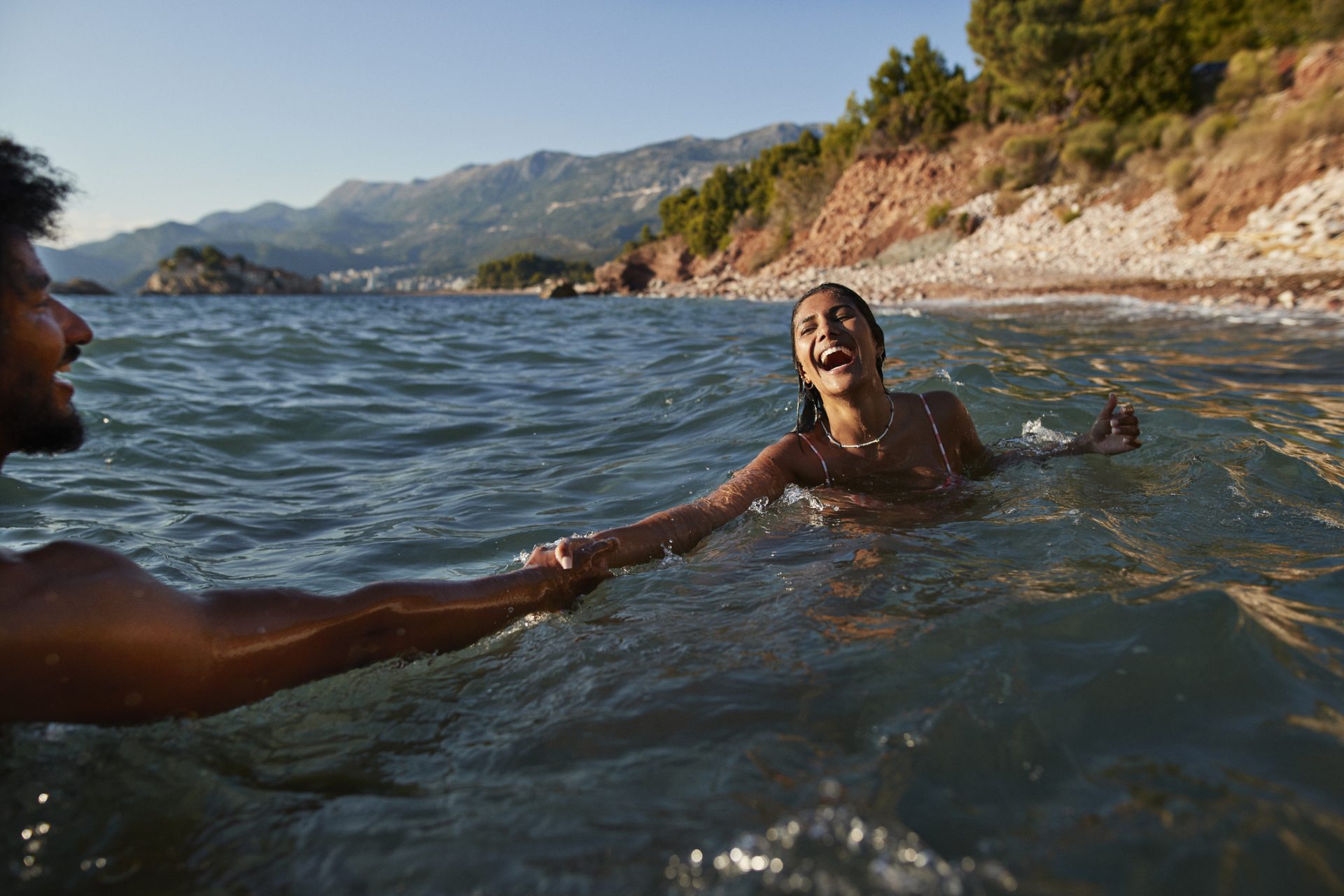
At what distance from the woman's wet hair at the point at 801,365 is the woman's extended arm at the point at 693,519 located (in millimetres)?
203

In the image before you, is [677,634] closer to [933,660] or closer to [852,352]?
[933,660]

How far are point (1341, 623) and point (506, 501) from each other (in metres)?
4.09

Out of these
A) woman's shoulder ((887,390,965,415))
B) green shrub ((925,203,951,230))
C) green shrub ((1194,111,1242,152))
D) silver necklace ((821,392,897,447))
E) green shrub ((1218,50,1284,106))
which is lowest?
silver necklace ((821,392,897,447))

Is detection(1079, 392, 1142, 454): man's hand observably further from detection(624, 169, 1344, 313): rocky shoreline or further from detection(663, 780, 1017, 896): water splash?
detection(624, 169, 1344, 313): rocky shoreline

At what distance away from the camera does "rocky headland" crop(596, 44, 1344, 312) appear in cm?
1559

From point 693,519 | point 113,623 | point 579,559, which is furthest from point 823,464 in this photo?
point 113,623

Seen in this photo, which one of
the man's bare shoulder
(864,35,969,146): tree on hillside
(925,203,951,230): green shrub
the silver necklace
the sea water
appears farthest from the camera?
(864,35,969,146): tree on hillside

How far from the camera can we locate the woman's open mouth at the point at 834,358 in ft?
13.1

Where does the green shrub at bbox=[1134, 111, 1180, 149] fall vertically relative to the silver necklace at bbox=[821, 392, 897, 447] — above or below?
above

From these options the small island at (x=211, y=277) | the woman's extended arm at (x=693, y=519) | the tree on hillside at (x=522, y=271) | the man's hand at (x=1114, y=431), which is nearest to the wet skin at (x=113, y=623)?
the woman's extended arm at (x=693, y=519)

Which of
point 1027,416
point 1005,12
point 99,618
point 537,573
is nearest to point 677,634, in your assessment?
point 537,573

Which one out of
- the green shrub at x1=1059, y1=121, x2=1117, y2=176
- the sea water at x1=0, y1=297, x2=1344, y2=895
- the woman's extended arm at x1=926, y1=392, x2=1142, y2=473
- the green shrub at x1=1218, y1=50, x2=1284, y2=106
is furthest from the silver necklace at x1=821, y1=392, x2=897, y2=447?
the green shrub at x1=1059, y1=121, x2=1117, y2=176

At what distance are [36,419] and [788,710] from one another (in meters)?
2.08

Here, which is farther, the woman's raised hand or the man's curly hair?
the woman's raised hand
